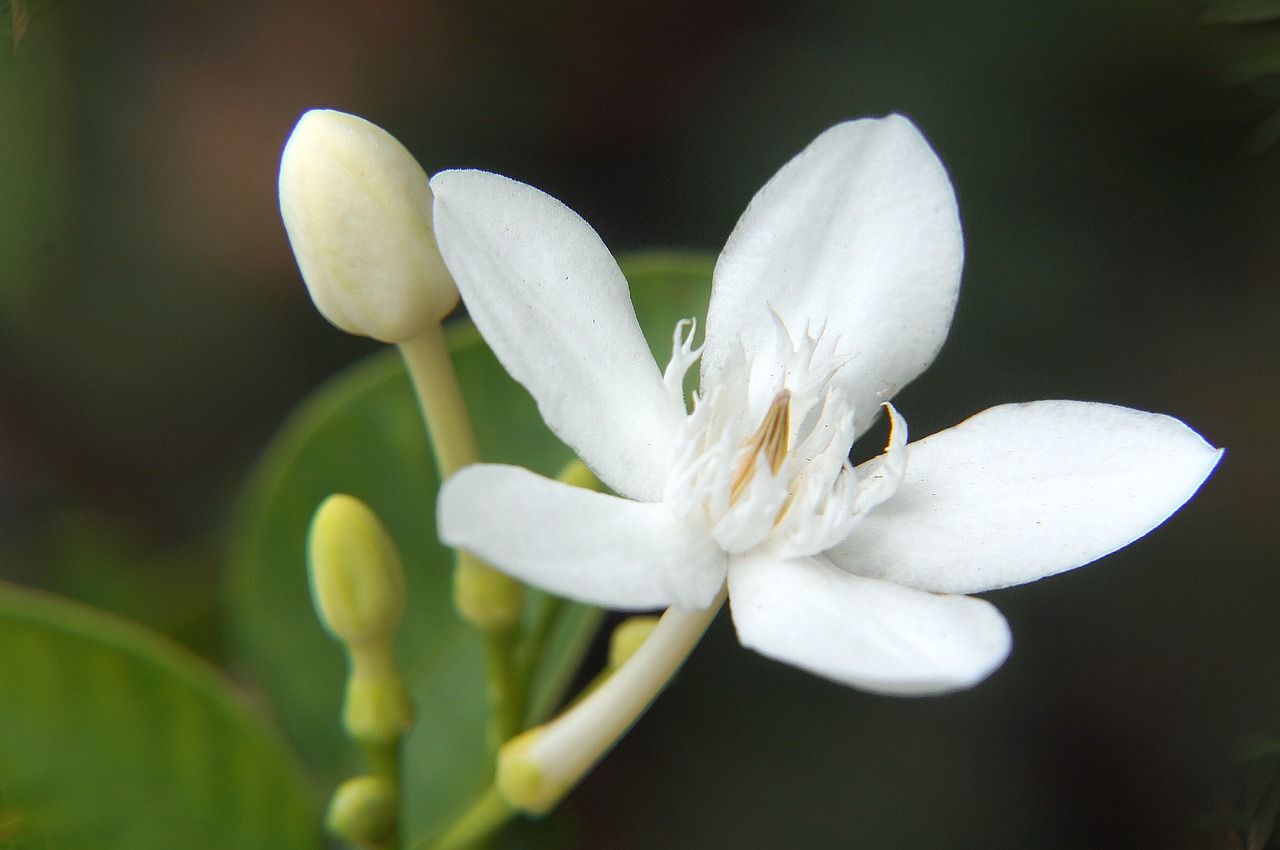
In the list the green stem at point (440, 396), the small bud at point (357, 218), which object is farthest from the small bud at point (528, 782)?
the small bud at point (357, 218)

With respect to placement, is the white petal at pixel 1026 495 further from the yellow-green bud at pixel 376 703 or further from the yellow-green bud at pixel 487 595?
the yellow-green bud at pixel 376 703

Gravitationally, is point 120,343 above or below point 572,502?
below

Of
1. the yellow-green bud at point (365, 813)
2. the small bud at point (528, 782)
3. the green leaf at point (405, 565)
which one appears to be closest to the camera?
the small bud at point (528, 782)

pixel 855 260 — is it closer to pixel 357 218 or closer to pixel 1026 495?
pixel 1026 495

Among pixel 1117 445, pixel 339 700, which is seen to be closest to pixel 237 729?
pixel 339 700

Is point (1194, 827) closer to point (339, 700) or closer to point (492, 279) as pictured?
point (492, 279)
